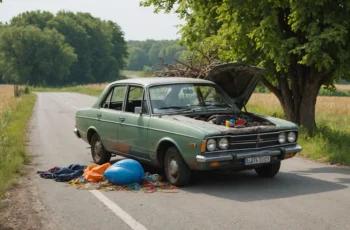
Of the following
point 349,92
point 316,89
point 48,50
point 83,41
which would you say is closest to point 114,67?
point 83,41

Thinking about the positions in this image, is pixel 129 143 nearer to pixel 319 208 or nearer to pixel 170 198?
pixel 170 198

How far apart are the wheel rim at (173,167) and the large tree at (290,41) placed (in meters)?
5.23

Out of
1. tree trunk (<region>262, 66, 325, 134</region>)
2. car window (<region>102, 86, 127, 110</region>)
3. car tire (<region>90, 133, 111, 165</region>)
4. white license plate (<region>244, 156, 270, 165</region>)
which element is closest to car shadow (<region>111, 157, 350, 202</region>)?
white license plate (<region>244, 156, 270, 165</region>)

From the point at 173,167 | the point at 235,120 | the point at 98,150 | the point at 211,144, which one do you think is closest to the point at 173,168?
the point at 173,167

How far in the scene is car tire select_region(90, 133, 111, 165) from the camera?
10.4m

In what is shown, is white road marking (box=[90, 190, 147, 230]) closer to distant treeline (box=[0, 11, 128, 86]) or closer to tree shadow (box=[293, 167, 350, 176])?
tree shadow (box=[293, 167, 350, 176])

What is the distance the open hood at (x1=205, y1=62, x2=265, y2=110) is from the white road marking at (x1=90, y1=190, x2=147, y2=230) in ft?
11.9

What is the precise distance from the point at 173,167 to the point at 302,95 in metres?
7.43

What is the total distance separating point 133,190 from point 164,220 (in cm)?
187

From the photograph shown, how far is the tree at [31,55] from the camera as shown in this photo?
109938mm

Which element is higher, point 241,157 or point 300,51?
point 300,51

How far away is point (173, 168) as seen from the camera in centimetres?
827

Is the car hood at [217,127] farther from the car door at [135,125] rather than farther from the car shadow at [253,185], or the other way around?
the car shadow at [253,185]

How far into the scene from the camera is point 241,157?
7.86 meters
